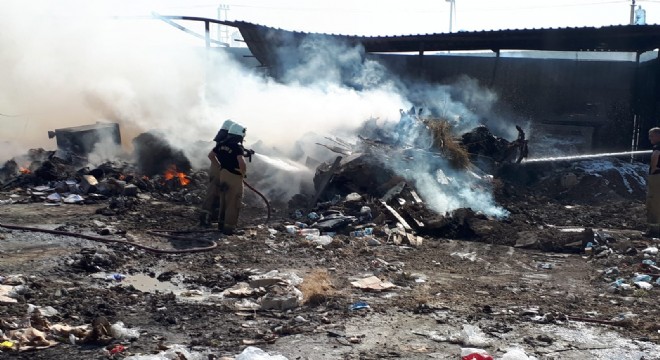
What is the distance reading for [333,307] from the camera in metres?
5.81

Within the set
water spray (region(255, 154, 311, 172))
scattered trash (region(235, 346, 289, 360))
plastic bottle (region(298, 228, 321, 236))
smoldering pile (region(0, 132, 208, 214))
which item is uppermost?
water spray (region(255, 154, 311, 172))

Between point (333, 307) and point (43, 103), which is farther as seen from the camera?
point (43, 103)

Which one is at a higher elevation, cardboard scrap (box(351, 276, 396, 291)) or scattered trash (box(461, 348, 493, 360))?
scattered trash (box(461, 348, 493, 360))

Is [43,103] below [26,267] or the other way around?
the other way around

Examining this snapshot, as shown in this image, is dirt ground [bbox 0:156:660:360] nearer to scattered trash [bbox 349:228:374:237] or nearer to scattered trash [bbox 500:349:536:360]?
scattered trash [bbox 349:228:374:237]

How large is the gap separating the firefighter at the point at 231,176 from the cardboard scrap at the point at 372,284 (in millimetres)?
2798

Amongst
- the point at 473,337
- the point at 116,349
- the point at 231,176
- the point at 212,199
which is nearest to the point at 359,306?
the point at 473,337

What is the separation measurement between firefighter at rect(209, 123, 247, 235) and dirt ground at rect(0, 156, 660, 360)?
339 mm

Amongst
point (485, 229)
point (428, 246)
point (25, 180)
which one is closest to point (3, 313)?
point (428, 246)

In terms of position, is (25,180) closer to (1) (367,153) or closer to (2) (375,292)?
(1) (367,153)

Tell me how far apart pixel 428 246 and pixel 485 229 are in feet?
3.68

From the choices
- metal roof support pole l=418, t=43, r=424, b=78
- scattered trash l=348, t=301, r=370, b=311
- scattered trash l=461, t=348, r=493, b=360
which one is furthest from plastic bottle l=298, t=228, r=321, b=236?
metal roof support pole l=418, t=43, r=424, b=78

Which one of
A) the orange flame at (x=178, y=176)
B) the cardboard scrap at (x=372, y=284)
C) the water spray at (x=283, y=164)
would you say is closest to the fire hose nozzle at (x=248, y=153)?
the water spray at (x=283, y=164)

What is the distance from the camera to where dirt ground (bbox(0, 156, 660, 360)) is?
196 inches
